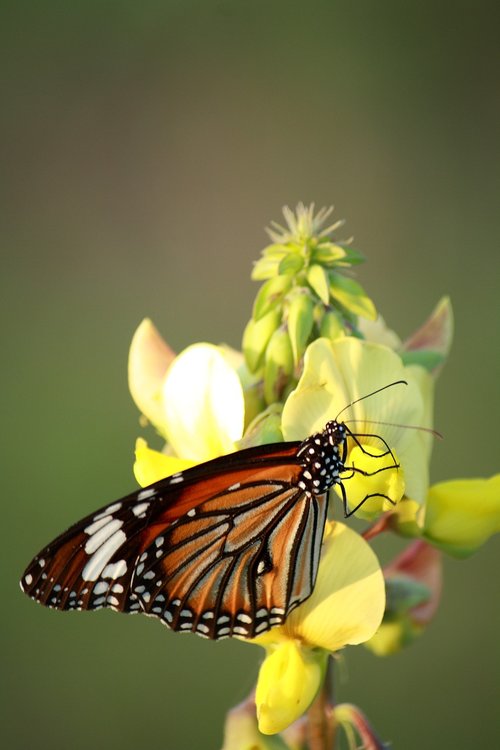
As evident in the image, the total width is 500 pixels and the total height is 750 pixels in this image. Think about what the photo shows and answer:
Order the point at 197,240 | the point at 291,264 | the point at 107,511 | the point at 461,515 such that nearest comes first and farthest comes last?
the point at 107,511
the point at 291,264
the point at 461,515
the point at 197,240

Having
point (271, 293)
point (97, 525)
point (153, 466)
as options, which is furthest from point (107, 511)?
point (271, 293)

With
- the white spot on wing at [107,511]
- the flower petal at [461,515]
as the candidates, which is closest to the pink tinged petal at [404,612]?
the flower petal at [461,515]

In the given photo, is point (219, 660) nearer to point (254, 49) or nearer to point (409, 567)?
point (409, 567)

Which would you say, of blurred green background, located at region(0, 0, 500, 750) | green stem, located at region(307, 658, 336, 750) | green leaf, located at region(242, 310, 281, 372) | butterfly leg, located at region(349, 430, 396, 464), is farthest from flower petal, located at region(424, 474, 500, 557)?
blurred green background, located at region(0, 0, 500, 750)

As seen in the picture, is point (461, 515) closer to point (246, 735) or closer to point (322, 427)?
point (322, 427)

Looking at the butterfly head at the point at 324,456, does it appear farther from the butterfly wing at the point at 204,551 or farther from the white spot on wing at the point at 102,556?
the white spot on wing at the point at 102,556
